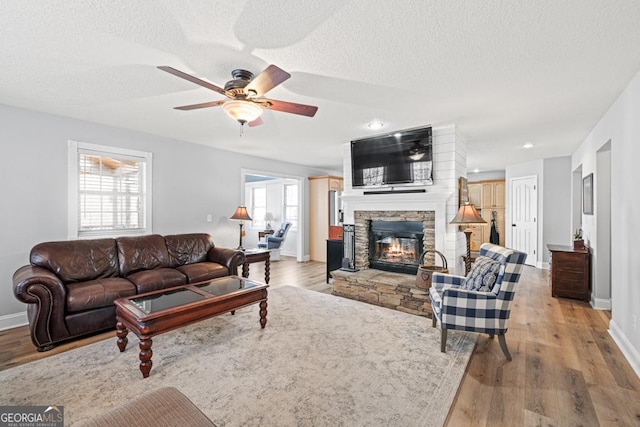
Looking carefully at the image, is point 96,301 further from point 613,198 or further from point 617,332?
point 613,198

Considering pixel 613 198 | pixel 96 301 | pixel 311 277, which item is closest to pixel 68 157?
pixel 96 301

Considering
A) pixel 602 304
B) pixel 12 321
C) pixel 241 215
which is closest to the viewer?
pixel 12 321

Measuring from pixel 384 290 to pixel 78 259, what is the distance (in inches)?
146


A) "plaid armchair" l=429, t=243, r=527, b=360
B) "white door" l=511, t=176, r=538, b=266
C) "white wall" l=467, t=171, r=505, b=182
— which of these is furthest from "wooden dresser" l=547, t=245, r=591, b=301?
"white wall" l=467, t=171, r=505, b=182

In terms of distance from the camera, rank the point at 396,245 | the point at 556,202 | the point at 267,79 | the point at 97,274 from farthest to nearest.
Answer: the point at 556,202
the point at 396,245
the point at 97,274
the point at 267,79

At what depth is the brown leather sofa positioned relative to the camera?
267 cm

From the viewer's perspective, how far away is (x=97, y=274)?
3391mm

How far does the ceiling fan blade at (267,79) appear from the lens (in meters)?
1.88

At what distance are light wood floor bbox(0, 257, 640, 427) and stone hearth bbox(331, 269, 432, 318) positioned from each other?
0.80m

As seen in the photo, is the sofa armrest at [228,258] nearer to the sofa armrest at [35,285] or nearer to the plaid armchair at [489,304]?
the sofa armrest at [35,285]

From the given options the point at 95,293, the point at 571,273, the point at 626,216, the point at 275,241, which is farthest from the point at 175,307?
the point at 571,273

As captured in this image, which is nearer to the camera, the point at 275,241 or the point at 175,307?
the point at 175,307

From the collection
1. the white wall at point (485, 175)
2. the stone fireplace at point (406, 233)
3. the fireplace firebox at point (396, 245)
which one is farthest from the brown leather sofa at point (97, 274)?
the white wall at point (485, 175)

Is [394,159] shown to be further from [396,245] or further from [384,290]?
[384,290]
